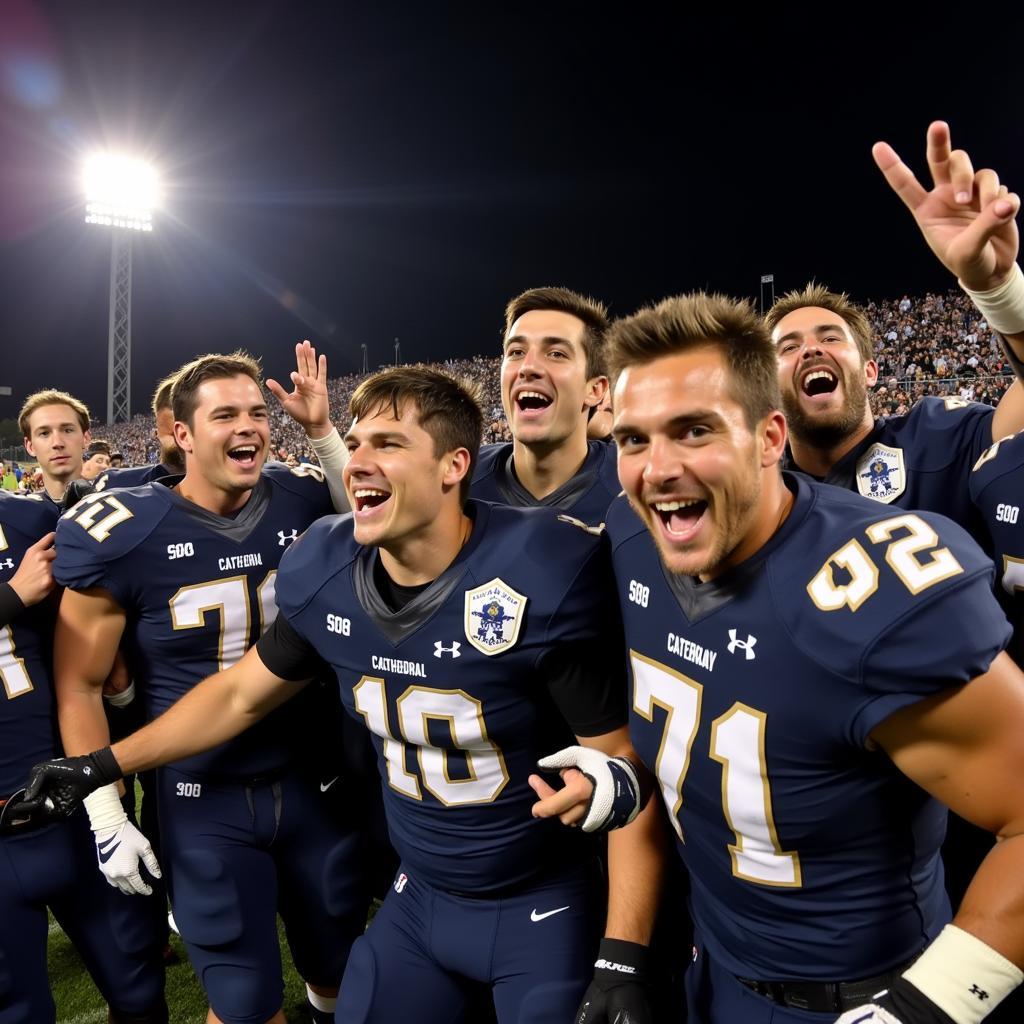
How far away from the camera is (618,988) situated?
1.70 meters

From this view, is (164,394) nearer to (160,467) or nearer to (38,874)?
(160,467)

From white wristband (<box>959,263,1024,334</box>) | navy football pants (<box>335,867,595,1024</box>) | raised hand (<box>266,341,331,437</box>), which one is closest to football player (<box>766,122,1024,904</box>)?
white wristband (<box>959,263,1024,334</box>)

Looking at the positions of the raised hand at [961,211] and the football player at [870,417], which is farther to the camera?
the football player at [870,417]

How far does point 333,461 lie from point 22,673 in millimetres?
1355

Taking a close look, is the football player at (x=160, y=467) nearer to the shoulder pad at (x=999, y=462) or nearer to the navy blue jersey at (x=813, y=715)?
the navy blue jersey at (x=813, y=715)

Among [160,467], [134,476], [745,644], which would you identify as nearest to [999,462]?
[745,644]

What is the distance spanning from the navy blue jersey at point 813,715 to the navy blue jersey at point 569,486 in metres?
1.05

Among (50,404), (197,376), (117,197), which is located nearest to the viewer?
(197,376)

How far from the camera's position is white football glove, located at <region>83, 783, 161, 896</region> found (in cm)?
247

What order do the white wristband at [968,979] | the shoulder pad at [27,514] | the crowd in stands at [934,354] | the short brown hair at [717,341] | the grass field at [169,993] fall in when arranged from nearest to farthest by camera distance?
1. the white wristband at [968,979]
2. the short brown hair at [717,341]
3. the shoulder pad at [27,514]
4. the grass field at [169,993]
5. the crowd in stands at [934,354]

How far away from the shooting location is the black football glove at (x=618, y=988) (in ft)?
5.43

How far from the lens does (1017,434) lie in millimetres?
2309

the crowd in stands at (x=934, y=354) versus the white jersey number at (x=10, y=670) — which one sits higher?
the crowd in stands at (x=934, y=354)

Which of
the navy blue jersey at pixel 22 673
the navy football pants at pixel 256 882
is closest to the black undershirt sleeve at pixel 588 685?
the navy football pants at pixel 256 882
